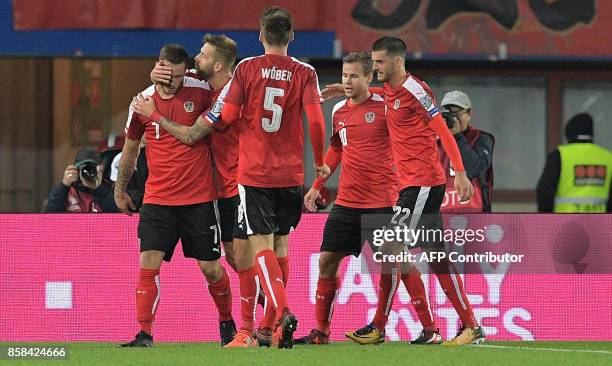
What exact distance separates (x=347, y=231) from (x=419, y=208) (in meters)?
0.57

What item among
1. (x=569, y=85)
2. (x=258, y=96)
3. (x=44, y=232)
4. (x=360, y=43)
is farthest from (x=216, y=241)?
(x=569, y=85)

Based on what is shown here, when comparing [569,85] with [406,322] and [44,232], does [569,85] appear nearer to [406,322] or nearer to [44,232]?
[406,322]

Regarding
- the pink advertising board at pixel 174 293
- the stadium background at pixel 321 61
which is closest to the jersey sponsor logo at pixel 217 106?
the pink advertising board at pixel 174 293

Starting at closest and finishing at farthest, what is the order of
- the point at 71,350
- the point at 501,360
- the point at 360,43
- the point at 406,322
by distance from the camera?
the point at 501,360
the point at 71,350
the point at 406,322
the point at 360,43

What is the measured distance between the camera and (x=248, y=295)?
1008 cm

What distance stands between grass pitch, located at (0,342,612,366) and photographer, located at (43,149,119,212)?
1994mm

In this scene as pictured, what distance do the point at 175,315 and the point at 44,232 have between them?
1.06 m

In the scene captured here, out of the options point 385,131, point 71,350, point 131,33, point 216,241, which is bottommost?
point 71,350

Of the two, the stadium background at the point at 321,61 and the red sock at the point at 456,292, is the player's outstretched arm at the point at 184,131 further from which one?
the stadium background at the point at 321,61

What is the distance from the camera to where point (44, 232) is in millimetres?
11312

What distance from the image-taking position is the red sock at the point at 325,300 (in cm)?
1049

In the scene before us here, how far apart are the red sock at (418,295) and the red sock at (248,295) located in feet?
3.10

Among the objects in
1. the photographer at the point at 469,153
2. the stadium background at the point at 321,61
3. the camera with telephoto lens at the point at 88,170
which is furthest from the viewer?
the stadium background at the point at 321,61

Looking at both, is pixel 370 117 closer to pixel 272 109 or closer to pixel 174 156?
pixel 272 109
